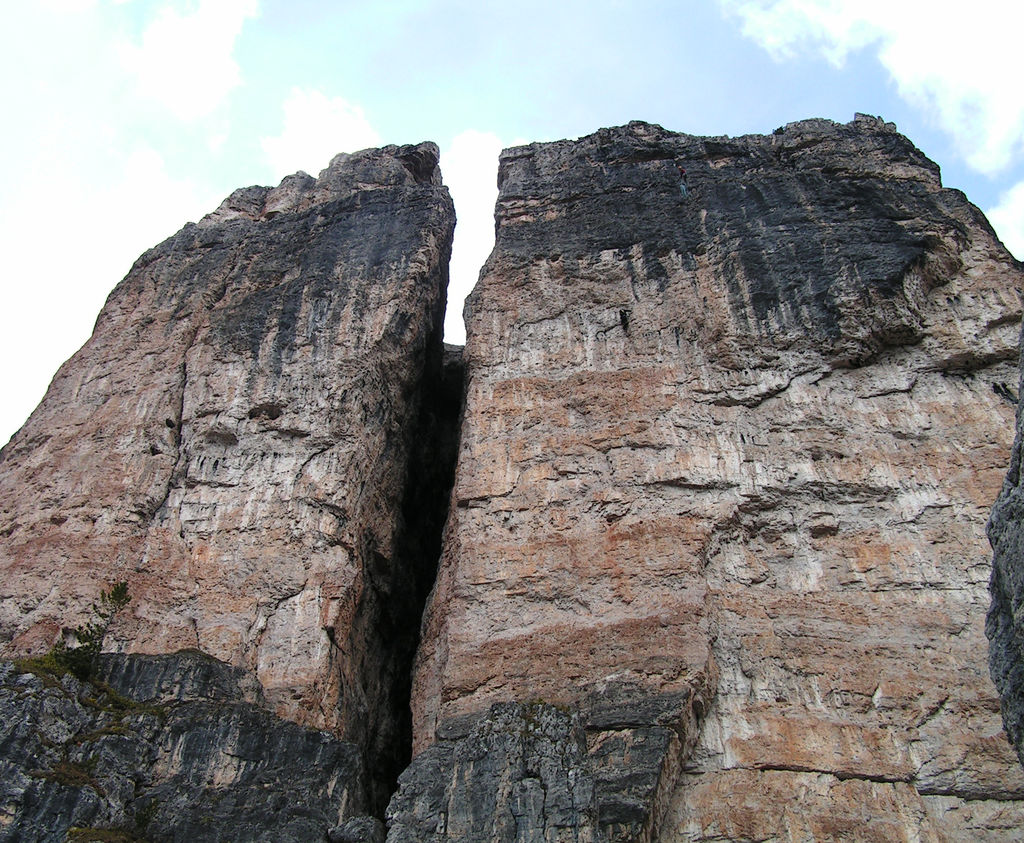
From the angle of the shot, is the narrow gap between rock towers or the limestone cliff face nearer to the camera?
the limestone cliff face

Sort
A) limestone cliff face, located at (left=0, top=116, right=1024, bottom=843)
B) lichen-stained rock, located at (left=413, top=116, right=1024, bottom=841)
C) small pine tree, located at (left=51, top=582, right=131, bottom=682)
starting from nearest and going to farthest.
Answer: limestone cliff face, located at (left=0, top=116, right=1024, bottom=843) < lichen-stained rock, located at (left=413, top=116, right=1024, bottom=841) < small pine tree, located at (left=51, top=582, right=131, bottom=682)

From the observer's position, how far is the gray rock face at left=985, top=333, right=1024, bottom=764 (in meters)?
7.95

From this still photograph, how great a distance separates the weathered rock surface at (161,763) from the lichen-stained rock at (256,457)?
4.49 ft

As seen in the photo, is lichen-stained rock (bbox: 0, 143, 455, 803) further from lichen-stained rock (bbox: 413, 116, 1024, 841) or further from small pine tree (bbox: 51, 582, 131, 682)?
lichen-stained rock (bbox: 413, 116, 1024, 841)

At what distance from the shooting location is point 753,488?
629 inches

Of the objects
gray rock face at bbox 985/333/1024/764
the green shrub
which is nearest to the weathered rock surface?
the green shrub

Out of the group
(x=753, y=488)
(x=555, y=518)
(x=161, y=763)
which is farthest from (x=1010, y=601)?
(x=161, y=763)

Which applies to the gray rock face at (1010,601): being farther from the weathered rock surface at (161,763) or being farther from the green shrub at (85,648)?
the green shrub at (85,648)

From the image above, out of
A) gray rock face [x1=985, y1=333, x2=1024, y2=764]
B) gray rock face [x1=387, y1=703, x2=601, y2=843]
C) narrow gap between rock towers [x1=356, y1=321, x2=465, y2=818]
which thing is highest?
narrow gap between rock towers [x1=356, y1=321, x2=465, y2=818]

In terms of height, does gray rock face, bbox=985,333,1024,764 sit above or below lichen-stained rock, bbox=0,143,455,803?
below

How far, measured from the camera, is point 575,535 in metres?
15.8

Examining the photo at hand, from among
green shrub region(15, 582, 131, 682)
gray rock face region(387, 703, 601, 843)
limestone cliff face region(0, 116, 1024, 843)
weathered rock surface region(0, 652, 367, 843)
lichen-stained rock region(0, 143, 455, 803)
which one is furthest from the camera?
lichen-stained rock region(0, 143, 455, 803)

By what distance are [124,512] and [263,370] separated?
4.04m

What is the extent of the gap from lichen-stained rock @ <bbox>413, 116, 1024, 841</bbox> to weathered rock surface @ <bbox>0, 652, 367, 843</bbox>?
6.57 ft
